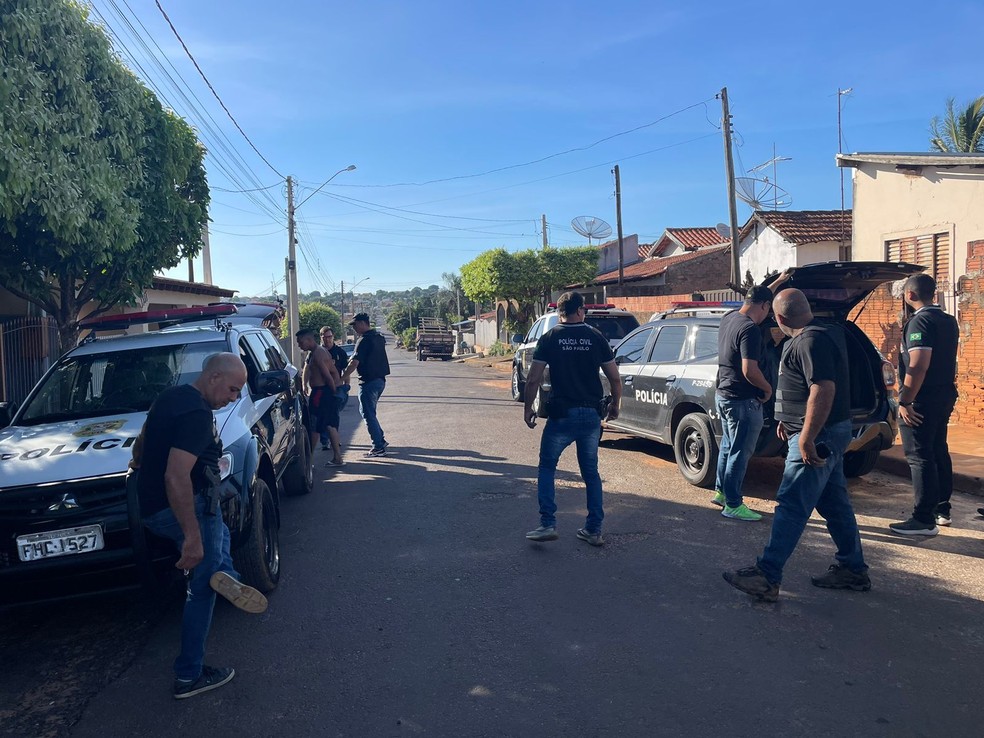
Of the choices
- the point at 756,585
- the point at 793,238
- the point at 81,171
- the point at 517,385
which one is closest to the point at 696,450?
the point at 756,585

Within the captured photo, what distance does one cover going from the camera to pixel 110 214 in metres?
7.58

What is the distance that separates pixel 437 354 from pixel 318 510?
123 ft

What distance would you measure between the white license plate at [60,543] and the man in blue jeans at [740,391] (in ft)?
15.3

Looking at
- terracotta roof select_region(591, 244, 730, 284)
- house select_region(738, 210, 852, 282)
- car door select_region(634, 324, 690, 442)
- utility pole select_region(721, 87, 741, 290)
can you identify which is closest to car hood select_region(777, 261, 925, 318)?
car door select_region(634, 324, 690, 442)

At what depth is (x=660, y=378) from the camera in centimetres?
805

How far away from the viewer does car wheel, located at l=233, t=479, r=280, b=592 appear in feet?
14.4

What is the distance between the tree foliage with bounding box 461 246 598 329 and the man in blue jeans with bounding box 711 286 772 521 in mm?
28874

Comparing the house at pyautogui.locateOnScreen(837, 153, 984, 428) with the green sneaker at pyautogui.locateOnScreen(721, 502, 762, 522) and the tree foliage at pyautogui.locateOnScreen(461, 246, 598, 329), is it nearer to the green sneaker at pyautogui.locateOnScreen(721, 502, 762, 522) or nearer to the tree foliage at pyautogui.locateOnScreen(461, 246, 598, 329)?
the green sneaker at pyautogui.locateOnScreen(721, 502, 762, 522)

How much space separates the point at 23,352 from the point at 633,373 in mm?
8828

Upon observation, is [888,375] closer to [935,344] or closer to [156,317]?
[935,344]

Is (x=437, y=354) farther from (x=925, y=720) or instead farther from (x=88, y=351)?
(x=925, y=720)

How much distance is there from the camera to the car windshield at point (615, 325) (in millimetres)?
12984

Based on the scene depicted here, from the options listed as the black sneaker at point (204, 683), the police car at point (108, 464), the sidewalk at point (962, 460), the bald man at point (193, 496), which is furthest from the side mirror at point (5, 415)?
the sidewalk at point (962, 460)

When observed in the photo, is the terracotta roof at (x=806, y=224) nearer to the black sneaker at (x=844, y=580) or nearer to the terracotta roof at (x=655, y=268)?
the terracotta roof at (x=655, y=268)
